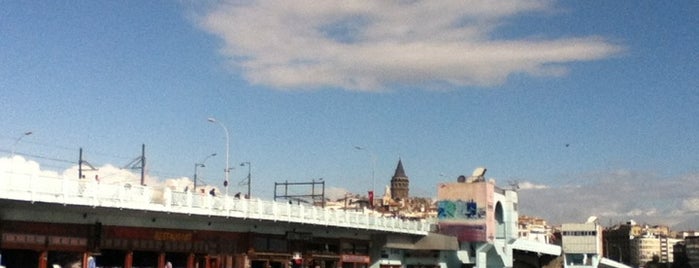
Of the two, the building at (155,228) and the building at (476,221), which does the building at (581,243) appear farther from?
the building at (155,228)

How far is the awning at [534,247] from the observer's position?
12306 cm

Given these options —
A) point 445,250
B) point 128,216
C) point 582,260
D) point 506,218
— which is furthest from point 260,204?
point 582,260

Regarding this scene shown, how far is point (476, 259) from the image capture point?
107688 mm

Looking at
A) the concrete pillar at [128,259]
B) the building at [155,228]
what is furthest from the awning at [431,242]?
the concrete pillar at [128,259]

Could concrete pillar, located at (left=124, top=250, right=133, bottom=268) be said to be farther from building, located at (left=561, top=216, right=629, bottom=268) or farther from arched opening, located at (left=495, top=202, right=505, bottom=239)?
building, located at (left=561, top=216, right=629, bottom=268)

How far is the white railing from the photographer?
4586cm

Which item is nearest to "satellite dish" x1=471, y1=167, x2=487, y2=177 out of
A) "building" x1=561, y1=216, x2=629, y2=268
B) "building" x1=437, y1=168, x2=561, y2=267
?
"building" x1=437, y1=168, x2=561, y2=267

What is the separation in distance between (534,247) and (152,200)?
3608 inches

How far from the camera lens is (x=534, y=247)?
441 ft

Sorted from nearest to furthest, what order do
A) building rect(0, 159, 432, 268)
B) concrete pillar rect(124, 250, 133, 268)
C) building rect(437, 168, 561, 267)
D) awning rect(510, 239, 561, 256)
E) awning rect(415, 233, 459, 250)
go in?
1. building rect(0, 159, 432, 268)
2. concrete pillar rect(124, 250, 133, 268)
3. awning rect(415, 233, 459, 250)
4. building rect(437, 168, 561, 267)
5. awning rect(510, 239, 561, 256)

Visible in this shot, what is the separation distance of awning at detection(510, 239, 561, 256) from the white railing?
4799cm

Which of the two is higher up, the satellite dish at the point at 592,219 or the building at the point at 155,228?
the satellite dish at the point at 592,219

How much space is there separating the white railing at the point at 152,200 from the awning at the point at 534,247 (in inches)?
1889

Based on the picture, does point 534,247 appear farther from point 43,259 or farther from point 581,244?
point 43,259
